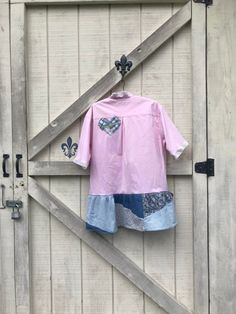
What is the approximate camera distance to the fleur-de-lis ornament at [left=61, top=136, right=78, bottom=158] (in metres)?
2.65

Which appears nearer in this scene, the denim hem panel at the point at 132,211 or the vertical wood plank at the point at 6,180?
the denim hem panel at the point at 132,211

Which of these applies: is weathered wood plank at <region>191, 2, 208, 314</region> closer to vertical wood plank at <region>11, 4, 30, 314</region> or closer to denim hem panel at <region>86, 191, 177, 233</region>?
denim hem panel at <region>86, 191, 177, 233</region>

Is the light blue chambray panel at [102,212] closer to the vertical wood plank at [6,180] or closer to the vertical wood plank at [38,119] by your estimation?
the vertical wood plank at [38,119]

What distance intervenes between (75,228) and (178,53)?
112cm

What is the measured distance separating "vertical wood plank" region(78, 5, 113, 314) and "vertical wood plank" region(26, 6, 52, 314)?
0.68ft

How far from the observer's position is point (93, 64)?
2.63 meters

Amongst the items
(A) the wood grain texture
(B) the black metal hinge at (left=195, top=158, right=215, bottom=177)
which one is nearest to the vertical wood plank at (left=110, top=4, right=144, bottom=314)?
(A) the wood grain texture

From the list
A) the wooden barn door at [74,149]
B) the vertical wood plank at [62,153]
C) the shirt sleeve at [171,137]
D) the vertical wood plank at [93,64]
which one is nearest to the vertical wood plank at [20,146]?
the wooden barn door at [74,149]

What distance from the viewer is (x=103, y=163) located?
2.52 metres

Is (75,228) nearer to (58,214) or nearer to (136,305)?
(58,214)

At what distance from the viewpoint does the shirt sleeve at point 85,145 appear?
8.29 ft

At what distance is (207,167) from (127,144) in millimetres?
454

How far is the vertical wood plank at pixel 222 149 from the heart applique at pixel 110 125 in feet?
1.65

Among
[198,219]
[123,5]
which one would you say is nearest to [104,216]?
[198,219]
